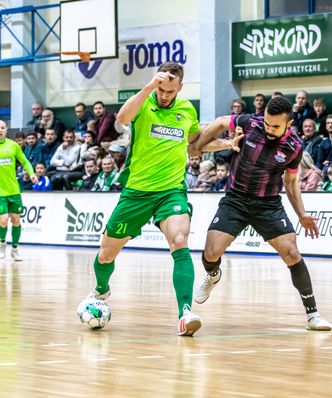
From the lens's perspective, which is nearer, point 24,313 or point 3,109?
point 24,313

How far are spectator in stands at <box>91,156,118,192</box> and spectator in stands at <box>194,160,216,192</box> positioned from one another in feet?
7.58

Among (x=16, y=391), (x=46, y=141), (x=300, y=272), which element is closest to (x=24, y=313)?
(x=300, y=272)

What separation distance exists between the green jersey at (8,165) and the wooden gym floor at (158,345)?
5.53m

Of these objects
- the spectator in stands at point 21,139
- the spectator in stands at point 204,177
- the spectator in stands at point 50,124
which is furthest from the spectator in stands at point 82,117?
the spectator in stands at point 204,177

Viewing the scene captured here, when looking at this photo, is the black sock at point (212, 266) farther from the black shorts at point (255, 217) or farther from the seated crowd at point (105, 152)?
the seated crowd at point (105, 152)

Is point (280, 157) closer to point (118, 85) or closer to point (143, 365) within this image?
→ point (143, 365)

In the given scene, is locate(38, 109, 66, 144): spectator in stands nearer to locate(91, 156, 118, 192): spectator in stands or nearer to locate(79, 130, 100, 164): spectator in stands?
locate(79, 130, 100, 164): spectator in stands

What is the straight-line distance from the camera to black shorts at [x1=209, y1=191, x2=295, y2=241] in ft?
33.3

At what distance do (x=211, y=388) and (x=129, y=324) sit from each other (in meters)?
3.67

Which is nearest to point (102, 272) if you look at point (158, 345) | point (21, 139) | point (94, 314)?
point (94, 314)

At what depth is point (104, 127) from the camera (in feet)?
92.5

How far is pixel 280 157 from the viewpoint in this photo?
1011cm

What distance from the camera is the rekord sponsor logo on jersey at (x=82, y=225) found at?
25.1 meters

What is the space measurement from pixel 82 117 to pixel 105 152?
2989 mm
